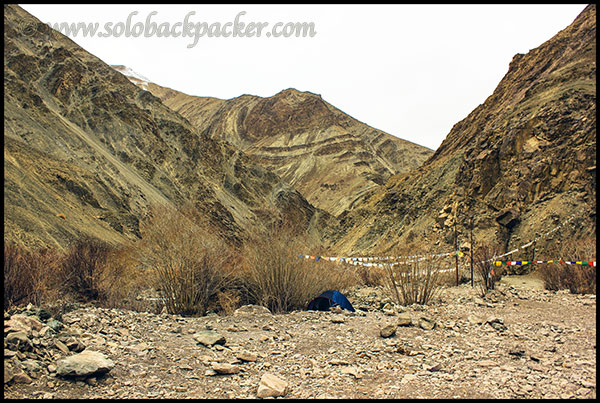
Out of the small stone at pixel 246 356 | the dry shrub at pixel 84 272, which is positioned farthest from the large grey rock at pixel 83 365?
the dry shrub at pixel 84 272

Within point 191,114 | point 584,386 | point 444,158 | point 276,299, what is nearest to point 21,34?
point 444,158

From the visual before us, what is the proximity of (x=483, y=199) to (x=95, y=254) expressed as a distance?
19786 millimetres

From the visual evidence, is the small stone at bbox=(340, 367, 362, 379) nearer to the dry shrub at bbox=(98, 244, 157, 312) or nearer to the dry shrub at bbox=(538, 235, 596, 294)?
the dry shrub at bbox=(98, 244, 157, 312)

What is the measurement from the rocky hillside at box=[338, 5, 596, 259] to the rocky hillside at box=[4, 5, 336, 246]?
10.6 meters

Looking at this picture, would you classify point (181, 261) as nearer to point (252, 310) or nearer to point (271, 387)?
point (252, 310)

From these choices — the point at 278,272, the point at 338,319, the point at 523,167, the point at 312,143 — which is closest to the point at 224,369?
the point at 338,319

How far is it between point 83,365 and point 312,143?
7588cm

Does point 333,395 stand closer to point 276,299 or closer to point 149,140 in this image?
point 276,299

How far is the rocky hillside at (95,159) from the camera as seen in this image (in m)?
19.5

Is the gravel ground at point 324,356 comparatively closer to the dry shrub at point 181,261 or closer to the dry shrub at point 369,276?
the dry shrub at point 181,261

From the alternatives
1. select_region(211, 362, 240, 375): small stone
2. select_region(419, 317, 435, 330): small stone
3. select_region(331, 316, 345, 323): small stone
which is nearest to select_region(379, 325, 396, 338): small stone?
select_region(419, 317, 435, 330): small stone

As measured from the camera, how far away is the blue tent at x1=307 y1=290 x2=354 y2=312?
10219mm

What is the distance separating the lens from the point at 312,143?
79.2 metres

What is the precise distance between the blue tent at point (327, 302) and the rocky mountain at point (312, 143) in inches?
1948
